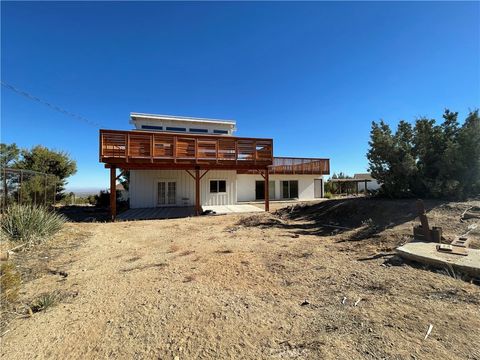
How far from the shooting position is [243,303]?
3.43m

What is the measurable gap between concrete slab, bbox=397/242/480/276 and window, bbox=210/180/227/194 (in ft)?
45.4

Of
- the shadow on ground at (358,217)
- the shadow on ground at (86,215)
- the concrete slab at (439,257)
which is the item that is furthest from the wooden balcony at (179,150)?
the concrete slab at (439,257)

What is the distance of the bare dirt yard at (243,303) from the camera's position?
2.46m

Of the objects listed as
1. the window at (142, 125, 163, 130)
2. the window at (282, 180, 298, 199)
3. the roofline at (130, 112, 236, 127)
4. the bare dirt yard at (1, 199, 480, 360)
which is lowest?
the bare dirt yard at (1, 199, 480, 360)

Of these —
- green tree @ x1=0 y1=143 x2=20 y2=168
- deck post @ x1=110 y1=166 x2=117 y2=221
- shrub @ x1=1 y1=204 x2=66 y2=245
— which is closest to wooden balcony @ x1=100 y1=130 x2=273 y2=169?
Answer: deck post @ x1=110 y1=166 x2=117 y2=221

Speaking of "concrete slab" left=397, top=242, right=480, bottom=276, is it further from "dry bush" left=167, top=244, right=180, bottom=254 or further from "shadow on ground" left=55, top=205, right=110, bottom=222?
"shadow on ground" left=55, top=205, right=110, bottom=222

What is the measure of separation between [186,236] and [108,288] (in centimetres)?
434

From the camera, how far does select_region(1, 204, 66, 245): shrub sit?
20.8 ft

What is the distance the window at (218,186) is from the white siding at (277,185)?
15.0ft

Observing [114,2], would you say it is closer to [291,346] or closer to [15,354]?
[15,354]

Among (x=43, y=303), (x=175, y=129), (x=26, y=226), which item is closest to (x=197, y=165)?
(x=26, y=226)

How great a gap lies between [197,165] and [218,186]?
15.7 ft

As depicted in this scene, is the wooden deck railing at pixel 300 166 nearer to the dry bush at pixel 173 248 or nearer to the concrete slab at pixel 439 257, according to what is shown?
the dry bush at pixel 173 248

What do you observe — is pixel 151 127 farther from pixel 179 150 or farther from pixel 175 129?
pixel 179 150
